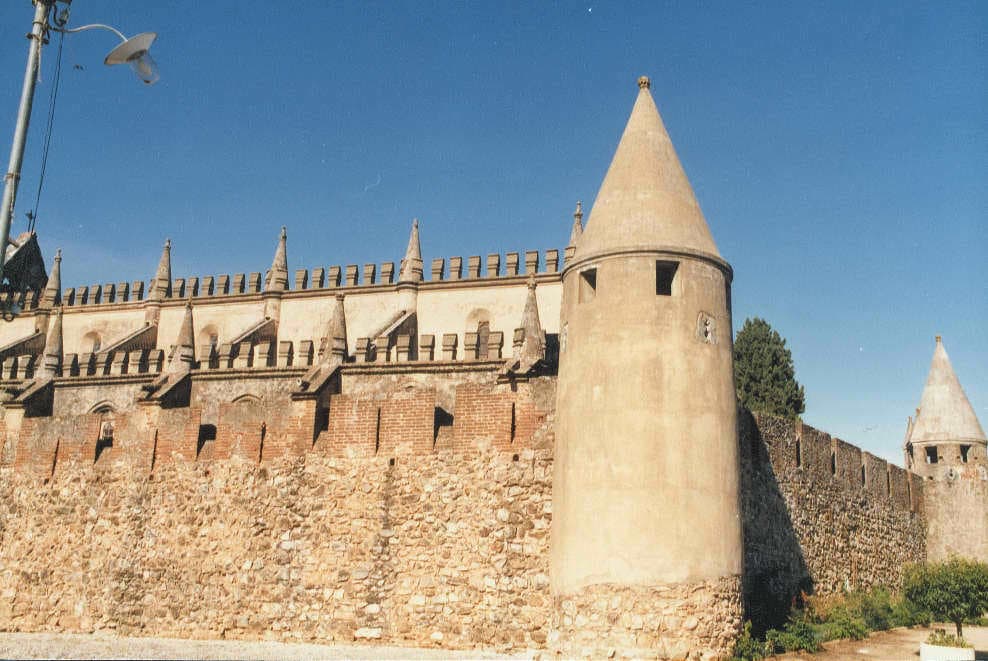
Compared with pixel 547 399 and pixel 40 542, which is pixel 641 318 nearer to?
pixel 547 399

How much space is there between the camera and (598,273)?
48.7 feet

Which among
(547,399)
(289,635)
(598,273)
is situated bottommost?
(289,635)

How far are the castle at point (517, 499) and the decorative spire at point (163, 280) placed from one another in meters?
24.9

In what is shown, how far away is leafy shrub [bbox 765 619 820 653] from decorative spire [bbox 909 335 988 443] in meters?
18.2

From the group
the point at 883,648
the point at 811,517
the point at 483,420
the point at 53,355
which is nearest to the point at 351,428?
the point at 483,420

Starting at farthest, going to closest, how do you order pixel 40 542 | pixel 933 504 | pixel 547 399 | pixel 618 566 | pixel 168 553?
pixel 933 504
pixel 40 542
pixel 168 553
pixel 547 399
pixel 618 566

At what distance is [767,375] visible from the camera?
35875mm

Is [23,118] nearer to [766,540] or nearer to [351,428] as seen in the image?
[351,428]

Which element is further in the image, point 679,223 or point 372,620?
point 372,620

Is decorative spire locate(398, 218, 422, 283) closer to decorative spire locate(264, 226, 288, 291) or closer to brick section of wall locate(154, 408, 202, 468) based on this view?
decorative spire locate(264, 226, 288, 291)

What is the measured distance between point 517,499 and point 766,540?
19.2 feet

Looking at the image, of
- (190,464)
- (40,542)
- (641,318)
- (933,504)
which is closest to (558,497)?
(641,318)

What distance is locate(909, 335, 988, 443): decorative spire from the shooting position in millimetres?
31734

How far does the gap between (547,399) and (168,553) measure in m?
7.96
